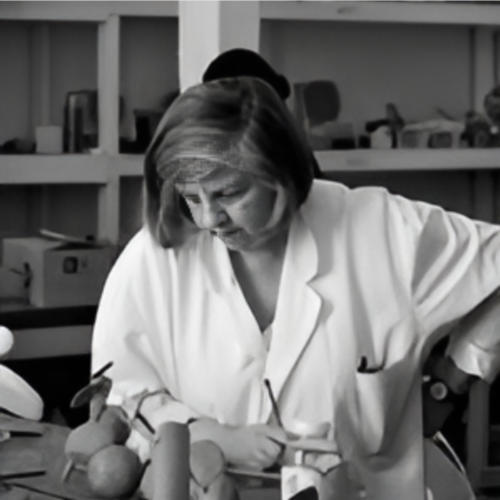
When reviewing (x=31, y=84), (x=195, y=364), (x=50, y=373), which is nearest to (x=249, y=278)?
(x=195, y=364)

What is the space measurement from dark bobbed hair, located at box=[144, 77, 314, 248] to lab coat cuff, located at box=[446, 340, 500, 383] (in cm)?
20

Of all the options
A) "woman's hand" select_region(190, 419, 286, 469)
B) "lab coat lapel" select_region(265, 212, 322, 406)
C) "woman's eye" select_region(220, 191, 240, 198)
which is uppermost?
"woman's eye" select_region(220, 191, 240, 198)

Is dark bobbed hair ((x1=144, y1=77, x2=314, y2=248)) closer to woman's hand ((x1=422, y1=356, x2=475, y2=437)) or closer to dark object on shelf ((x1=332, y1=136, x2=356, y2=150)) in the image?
woman's hand ((x1=422, y1=356, x2=475, y2=437))

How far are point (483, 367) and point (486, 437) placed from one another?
14 centimetres

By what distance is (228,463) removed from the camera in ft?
3.02

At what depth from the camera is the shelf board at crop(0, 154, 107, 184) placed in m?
1.51

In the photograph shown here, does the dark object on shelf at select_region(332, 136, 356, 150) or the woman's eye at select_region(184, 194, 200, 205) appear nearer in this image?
the woman's eye at select_region(184, 194, 200, 205)

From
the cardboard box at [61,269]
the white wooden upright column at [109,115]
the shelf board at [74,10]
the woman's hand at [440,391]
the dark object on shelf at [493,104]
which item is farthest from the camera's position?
the dark object on shelf at [493,104]

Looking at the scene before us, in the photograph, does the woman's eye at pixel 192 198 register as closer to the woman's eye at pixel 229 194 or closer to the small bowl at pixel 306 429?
the woman's eye at pixel 229 194

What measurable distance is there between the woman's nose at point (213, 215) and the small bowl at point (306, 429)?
18 centimetres

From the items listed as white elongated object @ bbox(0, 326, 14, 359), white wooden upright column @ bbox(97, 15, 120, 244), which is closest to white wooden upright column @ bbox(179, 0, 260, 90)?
white elongated object @ bbox(0, 326, 14, 359)

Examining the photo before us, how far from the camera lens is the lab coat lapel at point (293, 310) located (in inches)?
38.6

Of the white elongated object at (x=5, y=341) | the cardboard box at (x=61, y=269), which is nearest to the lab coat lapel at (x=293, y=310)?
the white elongated object at (x=5, y=341)

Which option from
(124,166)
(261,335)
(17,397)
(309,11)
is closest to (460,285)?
(261,335)
